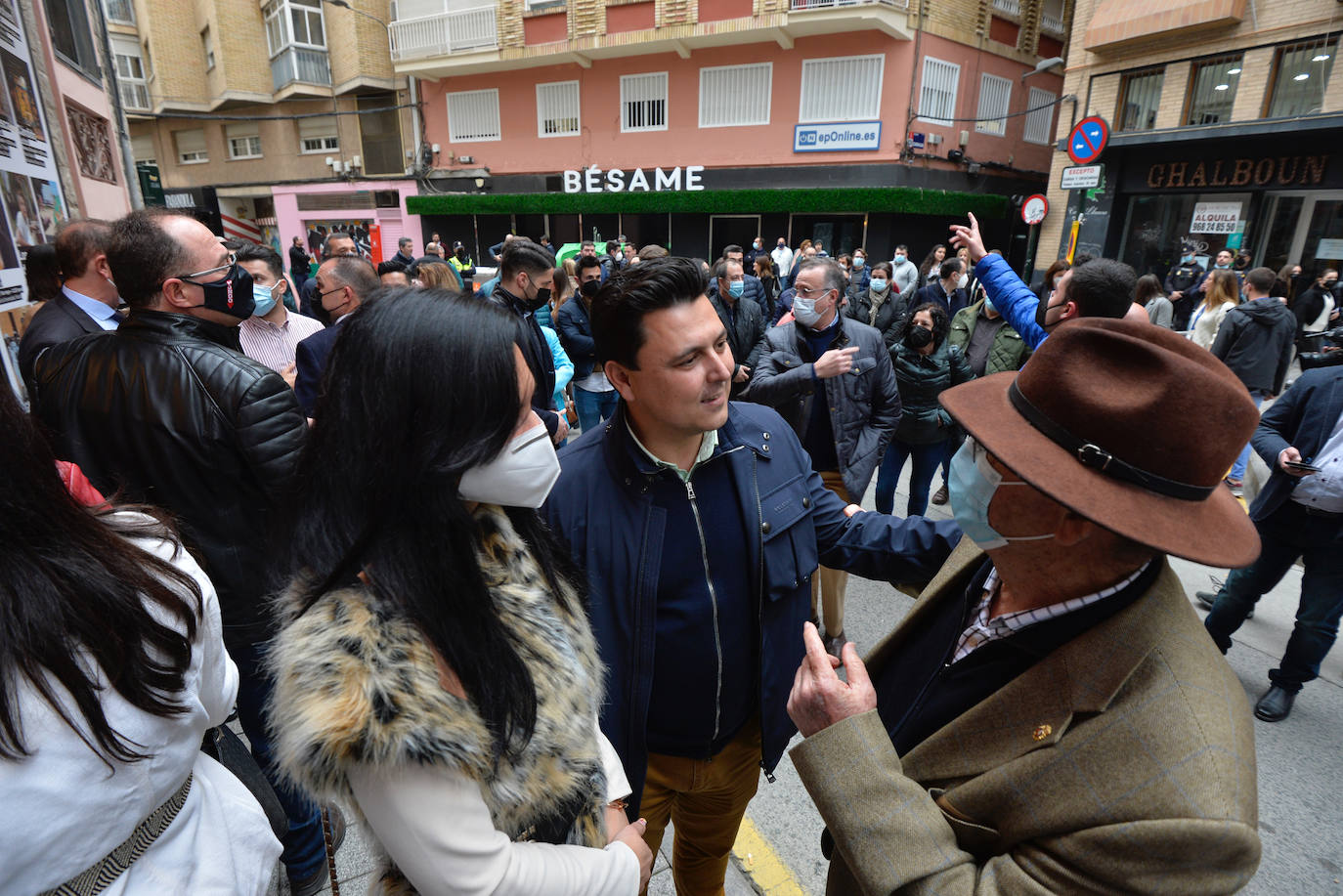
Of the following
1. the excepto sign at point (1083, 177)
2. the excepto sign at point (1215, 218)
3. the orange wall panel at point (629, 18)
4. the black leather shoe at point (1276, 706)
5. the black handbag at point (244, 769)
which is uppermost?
the orange wall panel at point (629, 18)

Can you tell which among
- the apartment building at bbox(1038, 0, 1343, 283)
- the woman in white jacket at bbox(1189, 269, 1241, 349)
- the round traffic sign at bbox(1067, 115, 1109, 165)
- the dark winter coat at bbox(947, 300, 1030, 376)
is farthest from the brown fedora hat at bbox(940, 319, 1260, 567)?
the apartment building at bbox(1038, 0, 1343, 283)

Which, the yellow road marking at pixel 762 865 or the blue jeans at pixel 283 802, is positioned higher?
the blue jeans at pixel 283 802

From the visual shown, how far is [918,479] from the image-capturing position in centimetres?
490

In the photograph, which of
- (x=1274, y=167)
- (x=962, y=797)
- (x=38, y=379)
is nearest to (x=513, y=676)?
(x=962, y=797)

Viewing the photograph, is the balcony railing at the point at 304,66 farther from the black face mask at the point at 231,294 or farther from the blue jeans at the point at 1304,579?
the blue jeans at the point at 1304,579

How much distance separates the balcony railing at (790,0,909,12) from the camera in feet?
50.6

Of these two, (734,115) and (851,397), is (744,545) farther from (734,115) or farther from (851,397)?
(734,115)

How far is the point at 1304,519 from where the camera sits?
122 inches

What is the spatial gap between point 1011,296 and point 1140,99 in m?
15.7

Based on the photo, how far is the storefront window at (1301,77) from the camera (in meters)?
12.0

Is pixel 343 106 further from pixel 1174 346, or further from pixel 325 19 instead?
pixel 1174 346

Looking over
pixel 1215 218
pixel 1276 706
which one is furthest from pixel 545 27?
pixel 1276 706

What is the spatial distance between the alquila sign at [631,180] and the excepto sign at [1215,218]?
11.4m

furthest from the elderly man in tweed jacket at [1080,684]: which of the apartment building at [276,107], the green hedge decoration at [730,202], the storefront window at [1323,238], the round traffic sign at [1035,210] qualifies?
the apartment building at [276,107]
